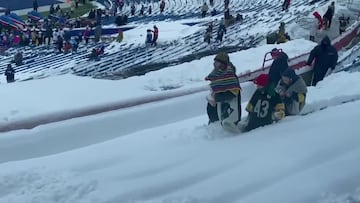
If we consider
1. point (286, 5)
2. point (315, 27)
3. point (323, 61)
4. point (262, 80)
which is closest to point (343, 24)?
point (315, 27)

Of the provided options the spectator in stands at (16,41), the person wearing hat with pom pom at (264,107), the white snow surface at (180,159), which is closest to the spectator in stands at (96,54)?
the spectator in stands at (16,41)

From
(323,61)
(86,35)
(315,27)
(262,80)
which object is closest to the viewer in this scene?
(262,80)

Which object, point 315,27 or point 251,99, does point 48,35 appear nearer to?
point 315,27

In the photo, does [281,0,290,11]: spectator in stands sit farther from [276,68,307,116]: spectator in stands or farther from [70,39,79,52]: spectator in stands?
[276,68,307,116]: spectator in stands

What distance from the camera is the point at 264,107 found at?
6559 mm

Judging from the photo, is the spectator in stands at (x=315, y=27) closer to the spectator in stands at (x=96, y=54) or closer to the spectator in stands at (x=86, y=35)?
the spectator in stands at (x=96, y=54)

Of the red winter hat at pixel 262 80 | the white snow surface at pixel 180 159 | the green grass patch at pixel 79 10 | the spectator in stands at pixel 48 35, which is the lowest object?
the green grass patch at pixel 79 10

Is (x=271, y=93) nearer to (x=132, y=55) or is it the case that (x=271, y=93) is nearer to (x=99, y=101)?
(x=99, y=101)

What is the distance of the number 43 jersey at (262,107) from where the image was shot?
6402 millimetres

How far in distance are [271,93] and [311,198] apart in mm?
1503

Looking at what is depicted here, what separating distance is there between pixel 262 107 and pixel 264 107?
1.1 inches

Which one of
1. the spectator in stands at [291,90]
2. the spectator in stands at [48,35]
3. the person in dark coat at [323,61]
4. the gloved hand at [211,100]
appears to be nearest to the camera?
the gloved hand at [211,100]

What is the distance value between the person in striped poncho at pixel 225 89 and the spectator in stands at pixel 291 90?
69cm

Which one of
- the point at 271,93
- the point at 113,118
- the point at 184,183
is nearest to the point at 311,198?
the point at 184,183
